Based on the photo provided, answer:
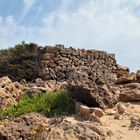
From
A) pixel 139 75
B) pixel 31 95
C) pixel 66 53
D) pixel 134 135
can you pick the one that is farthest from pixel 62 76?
pixel 134 135

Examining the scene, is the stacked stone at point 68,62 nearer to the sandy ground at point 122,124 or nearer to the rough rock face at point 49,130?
the sandy ground at point 122,124

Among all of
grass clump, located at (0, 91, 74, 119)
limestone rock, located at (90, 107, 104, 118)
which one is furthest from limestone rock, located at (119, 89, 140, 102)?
limestone rock, located at (90, 107, 104, 118)

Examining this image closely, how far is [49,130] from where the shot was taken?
6727 millimetres

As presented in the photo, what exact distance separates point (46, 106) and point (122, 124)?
5.43ft

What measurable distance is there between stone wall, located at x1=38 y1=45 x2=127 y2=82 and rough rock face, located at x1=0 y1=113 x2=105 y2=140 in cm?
627

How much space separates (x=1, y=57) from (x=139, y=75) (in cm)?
681

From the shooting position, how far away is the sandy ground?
278 inches

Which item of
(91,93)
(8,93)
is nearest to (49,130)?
(91,93)

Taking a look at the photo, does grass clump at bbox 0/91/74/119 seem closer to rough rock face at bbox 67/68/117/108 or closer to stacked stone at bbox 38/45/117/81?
rough rock face at bbox 67/68/117/108

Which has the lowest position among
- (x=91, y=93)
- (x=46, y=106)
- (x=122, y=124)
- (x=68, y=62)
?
(x=122, y=124)

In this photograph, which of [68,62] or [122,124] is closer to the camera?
[122,124]

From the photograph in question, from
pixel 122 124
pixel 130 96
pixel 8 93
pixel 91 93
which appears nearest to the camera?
pixel 122 124

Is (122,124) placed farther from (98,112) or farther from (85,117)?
(85,117)

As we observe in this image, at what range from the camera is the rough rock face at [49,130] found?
21.7ft
